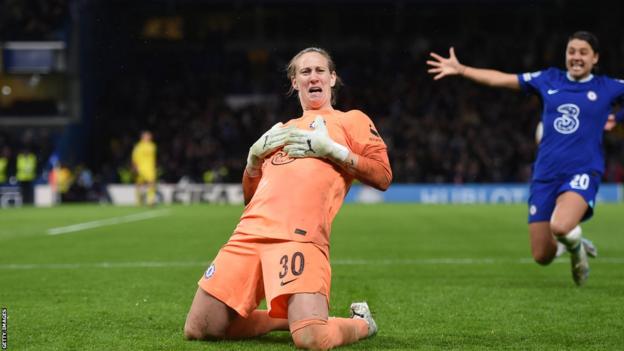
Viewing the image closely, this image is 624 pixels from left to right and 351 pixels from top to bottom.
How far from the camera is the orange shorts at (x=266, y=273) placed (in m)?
5.44

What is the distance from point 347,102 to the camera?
3938 centimetres

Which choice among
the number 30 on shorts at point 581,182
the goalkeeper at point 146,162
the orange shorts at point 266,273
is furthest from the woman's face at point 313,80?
the goalkeeper at point 146,162

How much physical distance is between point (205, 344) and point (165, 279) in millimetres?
4176

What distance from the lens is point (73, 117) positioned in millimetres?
36531

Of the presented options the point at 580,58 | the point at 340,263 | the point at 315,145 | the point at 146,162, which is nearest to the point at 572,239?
the point at 580,58

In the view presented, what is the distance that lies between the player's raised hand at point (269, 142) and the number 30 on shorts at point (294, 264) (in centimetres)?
67

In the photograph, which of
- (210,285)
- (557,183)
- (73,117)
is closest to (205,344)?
(210,285)

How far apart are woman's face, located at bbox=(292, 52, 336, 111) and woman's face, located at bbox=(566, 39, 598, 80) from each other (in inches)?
122

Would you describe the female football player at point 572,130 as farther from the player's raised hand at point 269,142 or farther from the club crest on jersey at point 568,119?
the player's raised hand at point 269,142

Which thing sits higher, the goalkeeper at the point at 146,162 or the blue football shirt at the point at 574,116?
the blue football shirt at the point at 574,116

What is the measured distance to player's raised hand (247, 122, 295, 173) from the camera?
5680 millimetres

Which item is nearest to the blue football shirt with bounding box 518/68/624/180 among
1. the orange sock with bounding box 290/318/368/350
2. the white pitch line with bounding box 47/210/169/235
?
the orange sock with bounding box 290/318/368/350

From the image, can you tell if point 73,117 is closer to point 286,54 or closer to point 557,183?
point 286,54

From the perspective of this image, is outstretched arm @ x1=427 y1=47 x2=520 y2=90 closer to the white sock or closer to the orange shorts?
the white sock
